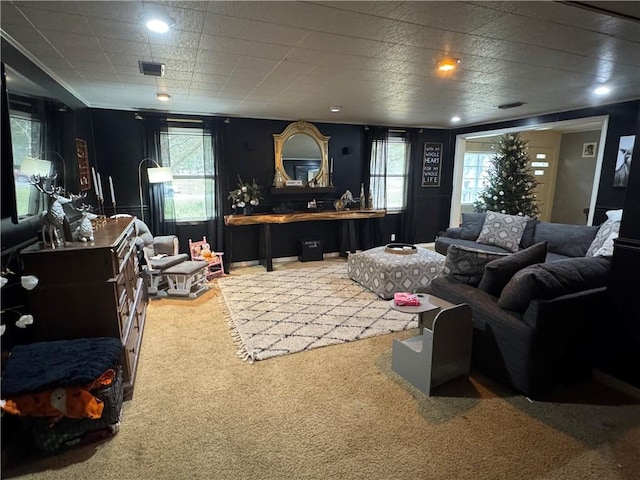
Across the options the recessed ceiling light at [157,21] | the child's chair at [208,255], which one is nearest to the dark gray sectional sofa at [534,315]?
the recessed ceiling light at [157,21]

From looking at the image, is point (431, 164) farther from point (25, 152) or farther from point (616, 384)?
point (25, 152)

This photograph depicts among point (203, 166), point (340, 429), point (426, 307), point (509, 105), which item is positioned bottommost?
point (340, 429)

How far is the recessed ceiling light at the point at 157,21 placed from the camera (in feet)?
5.84

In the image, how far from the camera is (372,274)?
4117mm

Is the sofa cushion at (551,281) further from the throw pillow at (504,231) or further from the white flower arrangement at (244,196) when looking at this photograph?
the white flower arrangement at (244,196)

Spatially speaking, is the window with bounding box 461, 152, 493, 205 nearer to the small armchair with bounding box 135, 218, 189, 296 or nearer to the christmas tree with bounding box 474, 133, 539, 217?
the christmas tree with bounding box 474, 133, 539, 217

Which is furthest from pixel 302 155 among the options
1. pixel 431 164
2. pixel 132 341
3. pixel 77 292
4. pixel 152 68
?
pixel 77 292

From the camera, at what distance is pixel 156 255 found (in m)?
4.44

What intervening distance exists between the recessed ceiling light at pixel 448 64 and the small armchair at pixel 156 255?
3.44m

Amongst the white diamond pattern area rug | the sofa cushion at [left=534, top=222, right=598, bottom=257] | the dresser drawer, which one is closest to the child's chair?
the white diamond pattern area rug

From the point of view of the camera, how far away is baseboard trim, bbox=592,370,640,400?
87.1 inches

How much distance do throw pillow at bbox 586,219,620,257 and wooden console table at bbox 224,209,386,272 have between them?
2.94 meters

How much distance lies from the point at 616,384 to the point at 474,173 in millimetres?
5993

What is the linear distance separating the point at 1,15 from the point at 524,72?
3518mm
